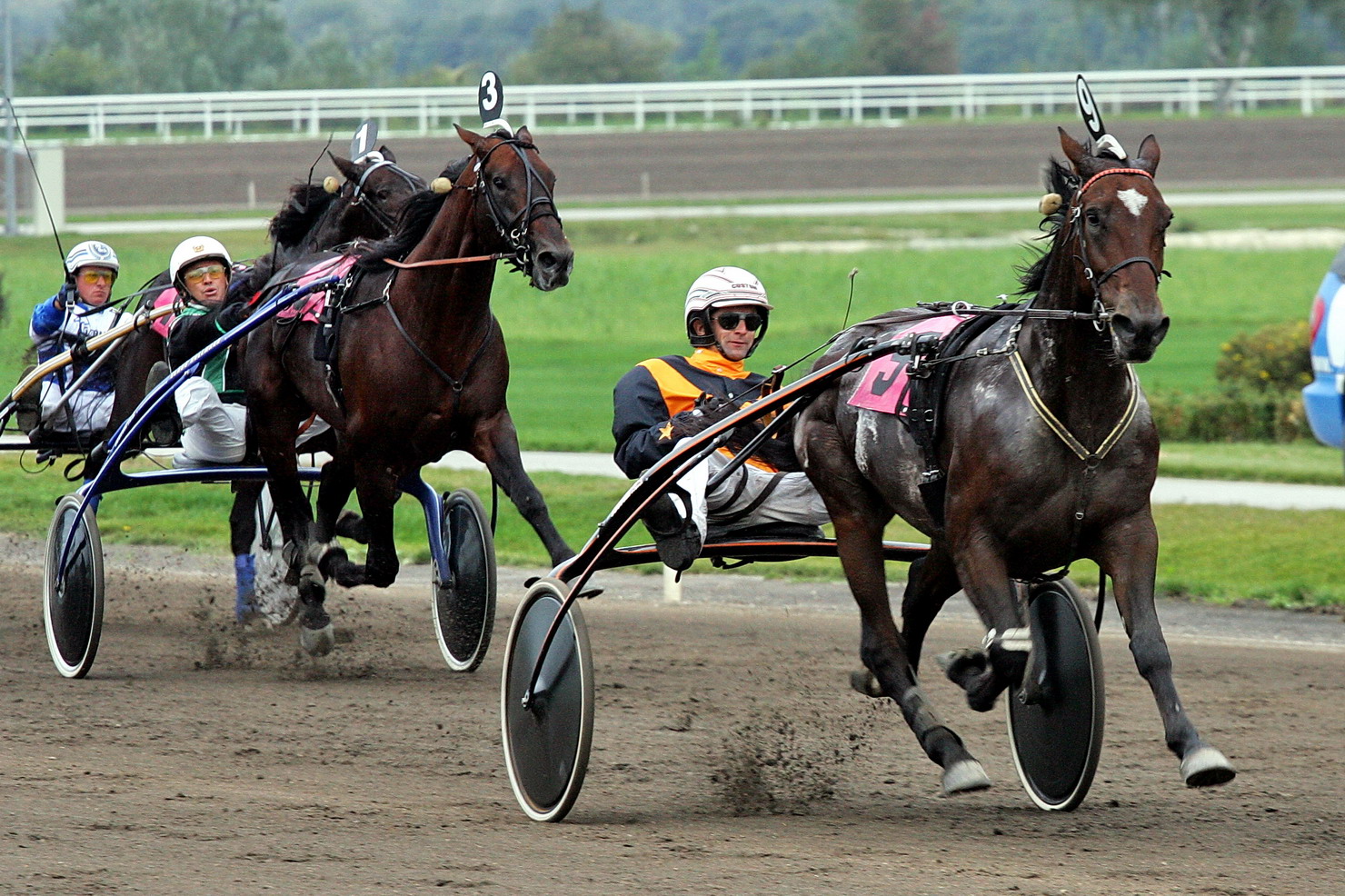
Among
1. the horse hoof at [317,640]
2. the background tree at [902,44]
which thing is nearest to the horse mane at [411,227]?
the horse hoof at [317,640]

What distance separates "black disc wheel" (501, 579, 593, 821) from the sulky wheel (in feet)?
10.4

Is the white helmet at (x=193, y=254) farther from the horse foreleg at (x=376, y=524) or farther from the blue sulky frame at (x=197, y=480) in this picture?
the horse foreleg at (x=376, y=524)

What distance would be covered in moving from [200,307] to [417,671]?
5.61 feet

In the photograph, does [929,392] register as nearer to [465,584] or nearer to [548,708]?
[548,708]

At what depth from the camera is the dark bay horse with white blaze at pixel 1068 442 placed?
4348 mm

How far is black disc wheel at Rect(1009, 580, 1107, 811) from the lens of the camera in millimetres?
4707

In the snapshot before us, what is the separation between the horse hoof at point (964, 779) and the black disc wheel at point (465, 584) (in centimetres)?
276

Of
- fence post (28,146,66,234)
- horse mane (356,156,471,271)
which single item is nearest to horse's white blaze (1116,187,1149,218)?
horse mane (356,156,471,271)

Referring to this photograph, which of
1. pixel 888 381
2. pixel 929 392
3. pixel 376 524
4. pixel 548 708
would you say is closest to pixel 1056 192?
pixel 929 392

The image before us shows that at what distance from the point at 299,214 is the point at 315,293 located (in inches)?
46.3

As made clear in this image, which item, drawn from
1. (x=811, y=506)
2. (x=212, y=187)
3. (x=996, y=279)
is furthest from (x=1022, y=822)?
(x=212, y=187)

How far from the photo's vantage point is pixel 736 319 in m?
5.85

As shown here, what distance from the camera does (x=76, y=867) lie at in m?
4.30

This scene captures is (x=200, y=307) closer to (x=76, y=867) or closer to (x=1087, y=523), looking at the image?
(x=76, y=867)
